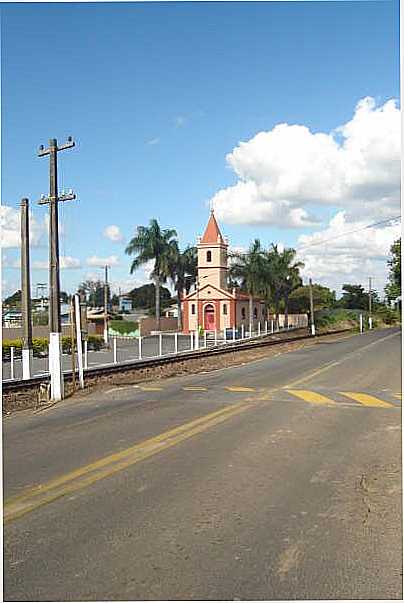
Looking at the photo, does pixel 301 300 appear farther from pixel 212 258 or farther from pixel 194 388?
pixel 194 388

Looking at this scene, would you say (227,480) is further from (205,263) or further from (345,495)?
(205,263)

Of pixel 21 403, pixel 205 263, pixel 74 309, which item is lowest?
pixel 21 403

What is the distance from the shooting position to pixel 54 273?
54.3 ft

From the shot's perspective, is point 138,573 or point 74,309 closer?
point 138,573

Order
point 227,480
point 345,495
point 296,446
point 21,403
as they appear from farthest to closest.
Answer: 1. point 21,403
2. point 296,446
3. point 227,480
4. point 345,495

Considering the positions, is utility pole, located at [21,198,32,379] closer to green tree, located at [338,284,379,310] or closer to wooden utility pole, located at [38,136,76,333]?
wooden utility pole, located at [38,136,76,333]

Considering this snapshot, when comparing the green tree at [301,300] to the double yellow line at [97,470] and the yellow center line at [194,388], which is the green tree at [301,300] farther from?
the double yellow line at [97,470]

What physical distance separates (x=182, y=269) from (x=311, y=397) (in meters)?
54.5

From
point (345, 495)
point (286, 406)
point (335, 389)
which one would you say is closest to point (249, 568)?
point (345, 495)

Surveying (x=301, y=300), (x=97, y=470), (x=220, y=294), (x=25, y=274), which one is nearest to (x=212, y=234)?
(x=220, y=294)

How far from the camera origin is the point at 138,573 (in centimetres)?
442

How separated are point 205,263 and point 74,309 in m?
50.1

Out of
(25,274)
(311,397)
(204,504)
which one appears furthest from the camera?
(25,274)

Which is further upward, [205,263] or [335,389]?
[205,263]
